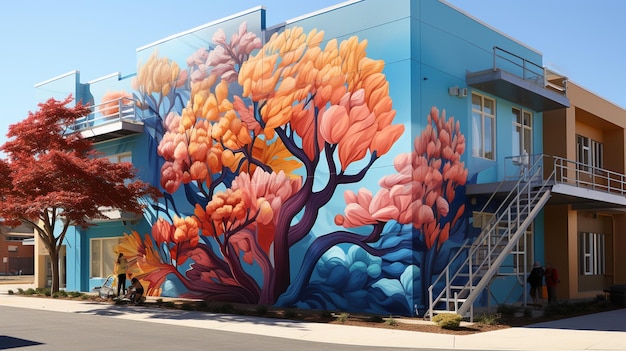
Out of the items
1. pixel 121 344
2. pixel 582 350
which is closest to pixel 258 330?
pixel 121 344

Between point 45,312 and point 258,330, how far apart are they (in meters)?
7.93

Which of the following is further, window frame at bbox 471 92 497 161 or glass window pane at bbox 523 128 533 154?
glass window pane at bbox 523 128 533 154

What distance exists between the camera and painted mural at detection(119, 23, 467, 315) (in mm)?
20094

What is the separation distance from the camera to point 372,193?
20.4 metres

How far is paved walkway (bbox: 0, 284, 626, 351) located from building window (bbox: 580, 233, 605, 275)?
815 centimetres

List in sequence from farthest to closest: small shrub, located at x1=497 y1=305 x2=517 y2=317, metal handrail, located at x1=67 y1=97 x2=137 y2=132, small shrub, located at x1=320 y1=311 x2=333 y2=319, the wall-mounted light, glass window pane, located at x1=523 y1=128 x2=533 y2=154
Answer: metal handrail, located at x1=67 y1=97 x2=137 y2=132 → glass window pane, located at x1=523 y1=128 x2=533 y2=154 → the wall-mounted light → small shrub, located at x1=497 y1=305 x2=517 y2=317 → small shrub, located at x1=320 y1=311 x2=333 y2=319

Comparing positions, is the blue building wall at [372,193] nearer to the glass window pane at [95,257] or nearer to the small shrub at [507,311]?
the small shrub at [507,311]

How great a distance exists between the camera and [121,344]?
13695 mm

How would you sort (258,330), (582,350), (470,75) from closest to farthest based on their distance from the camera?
(582,350), (258,330), (470,75)

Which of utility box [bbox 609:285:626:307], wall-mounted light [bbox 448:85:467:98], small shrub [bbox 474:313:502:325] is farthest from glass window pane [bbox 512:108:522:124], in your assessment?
small shrub [bbox 474:313:502:325]

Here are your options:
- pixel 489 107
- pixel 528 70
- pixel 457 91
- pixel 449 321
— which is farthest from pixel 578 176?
pixel 449 321

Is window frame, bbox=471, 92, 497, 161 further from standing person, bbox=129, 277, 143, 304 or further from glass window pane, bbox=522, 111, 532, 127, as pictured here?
standing person, bbox=129, 277, 143, 304

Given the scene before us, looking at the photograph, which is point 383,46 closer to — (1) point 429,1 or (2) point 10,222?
(1) point 429,1

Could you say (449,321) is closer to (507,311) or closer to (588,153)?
(507,311)
